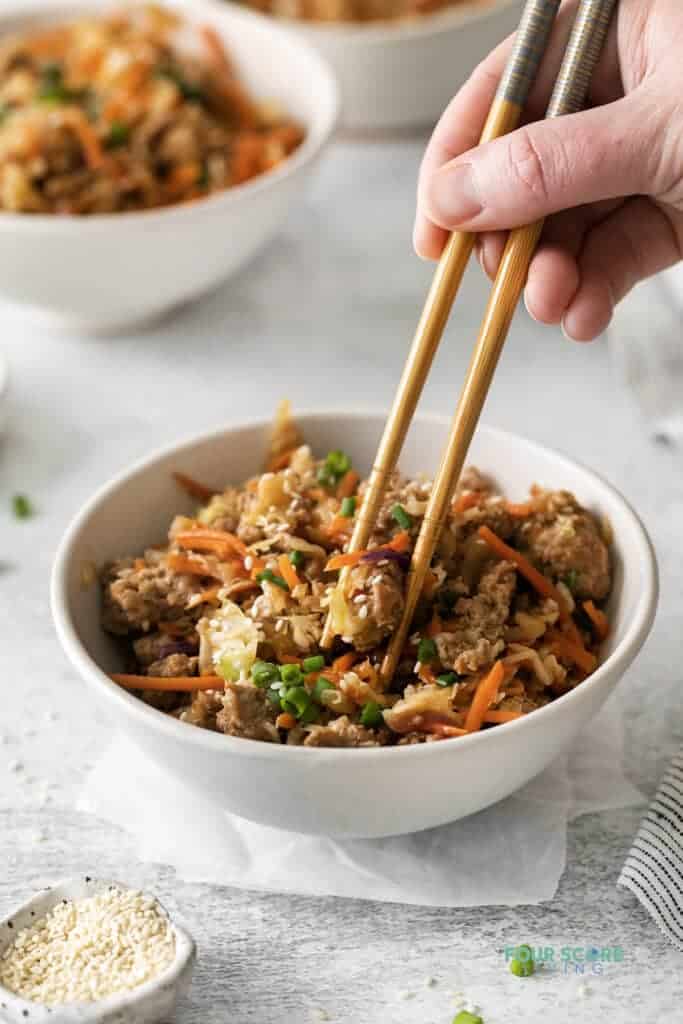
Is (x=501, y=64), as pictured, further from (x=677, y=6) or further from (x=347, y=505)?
(x=347, y=505)

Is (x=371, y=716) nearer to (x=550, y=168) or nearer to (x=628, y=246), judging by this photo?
(x=550, y=168)

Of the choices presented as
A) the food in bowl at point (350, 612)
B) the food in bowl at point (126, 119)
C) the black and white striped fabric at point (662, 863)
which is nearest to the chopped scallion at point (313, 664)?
the food in bowl at point (350, 612)

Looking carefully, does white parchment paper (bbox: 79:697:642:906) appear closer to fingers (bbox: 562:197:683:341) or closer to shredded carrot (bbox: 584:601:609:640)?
shredded carrot (bbox: 584:601:609:640)

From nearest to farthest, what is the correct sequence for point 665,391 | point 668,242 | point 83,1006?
point 83,1006, point 668,242, point 665,391

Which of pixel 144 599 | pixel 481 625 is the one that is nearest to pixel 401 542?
pixel 481 625

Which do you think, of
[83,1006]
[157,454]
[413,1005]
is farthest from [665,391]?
[83,1006]

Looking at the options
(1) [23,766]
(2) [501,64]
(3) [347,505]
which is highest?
(2) [501,64]

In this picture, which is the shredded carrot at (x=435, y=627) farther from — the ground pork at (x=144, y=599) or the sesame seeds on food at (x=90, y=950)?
the sesame seeds on food at (x=90, y=950)
